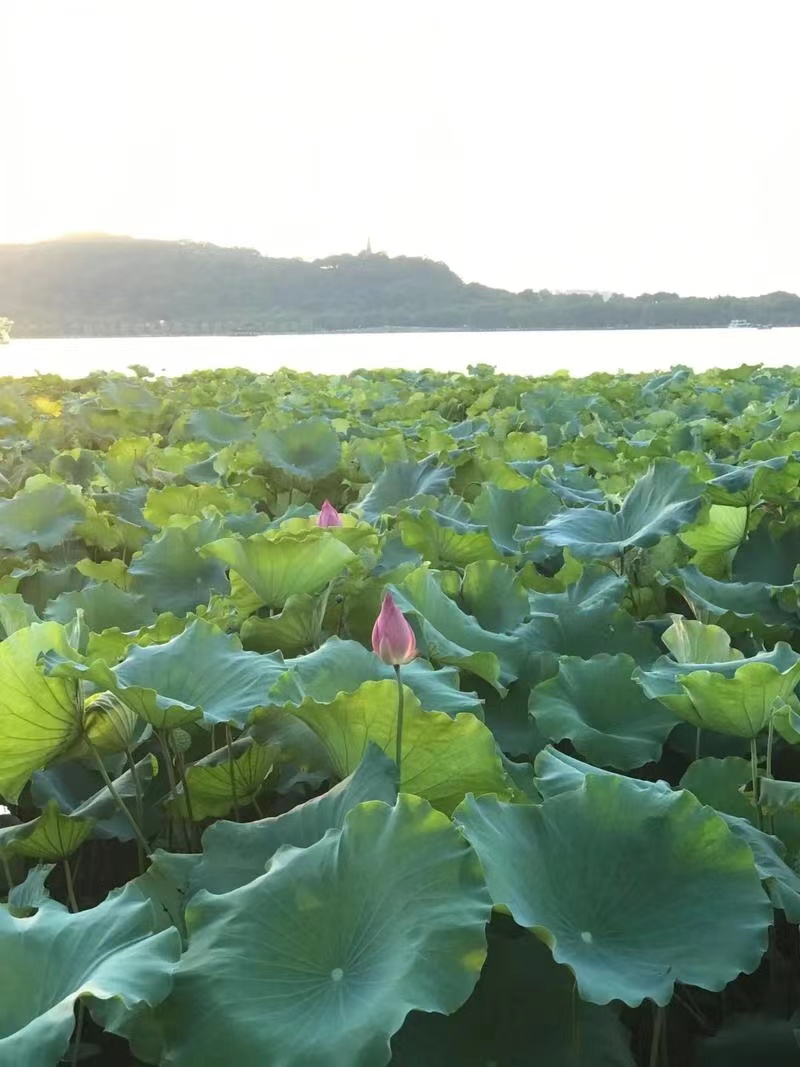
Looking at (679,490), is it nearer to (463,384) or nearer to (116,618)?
(116,618)

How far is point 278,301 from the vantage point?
45.4 meters

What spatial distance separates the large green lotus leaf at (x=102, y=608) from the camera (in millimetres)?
1284

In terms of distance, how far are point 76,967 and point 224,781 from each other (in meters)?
0.27

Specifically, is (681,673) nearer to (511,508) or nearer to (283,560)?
(283,560)

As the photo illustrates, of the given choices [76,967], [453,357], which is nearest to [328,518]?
[76,967]

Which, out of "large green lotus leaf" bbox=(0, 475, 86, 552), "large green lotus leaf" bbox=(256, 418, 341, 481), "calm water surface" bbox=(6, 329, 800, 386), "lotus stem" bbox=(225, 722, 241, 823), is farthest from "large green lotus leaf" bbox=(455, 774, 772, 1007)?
"calm water surface" bbox=(6, 329, 800, 386)

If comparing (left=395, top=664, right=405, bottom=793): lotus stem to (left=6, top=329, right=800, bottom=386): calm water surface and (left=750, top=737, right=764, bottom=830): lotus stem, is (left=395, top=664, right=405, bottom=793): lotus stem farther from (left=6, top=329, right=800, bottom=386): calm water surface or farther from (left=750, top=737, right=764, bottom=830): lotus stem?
(left=6, top=329, right=800, bottom=386): calm water surface

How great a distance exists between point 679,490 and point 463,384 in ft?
12.7

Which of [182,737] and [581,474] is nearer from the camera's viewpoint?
[182,737]

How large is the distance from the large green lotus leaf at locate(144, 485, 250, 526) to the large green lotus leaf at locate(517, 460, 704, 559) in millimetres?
582

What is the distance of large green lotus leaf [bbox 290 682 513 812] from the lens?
74 cm

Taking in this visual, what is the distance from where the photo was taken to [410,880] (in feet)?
2.00

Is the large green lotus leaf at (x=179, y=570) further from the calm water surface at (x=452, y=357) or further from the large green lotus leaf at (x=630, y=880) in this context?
the calm water surface at (x=452, y=357)

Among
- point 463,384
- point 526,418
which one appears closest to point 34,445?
point 526,418
